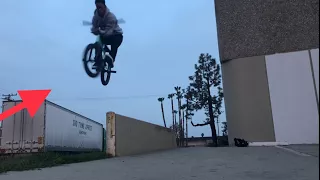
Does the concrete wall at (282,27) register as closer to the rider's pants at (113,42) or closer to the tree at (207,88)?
the rider's pants at (113,42)

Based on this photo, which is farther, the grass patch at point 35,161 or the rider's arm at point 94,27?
the grass patch at point 35,161

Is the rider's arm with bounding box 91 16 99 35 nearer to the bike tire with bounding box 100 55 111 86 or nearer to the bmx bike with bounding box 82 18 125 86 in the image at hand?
the bmx bike with bounding box 82 18 125 86

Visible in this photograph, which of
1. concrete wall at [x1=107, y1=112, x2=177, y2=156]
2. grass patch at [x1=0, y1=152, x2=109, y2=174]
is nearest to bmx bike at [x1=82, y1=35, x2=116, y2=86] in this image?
grass patch at [x1=0, y1=152, x2=109, y2=174]

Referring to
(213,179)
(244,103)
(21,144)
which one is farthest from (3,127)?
(244,103)

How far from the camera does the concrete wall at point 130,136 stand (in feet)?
58.5

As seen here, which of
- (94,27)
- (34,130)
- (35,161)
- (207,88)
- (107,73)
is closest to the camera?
(94,27)

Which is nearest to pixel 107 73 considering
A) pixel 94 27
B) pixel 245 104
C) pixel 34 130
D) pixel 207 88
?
pixel 94 27

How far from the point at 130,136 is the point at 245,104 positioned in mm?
7364

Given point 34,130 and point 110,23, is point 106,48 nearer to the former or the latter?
point 110,23

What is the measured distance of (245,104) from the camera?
1888cm

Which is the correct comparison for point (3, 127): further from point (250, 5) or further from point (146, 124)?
point (250, 5)

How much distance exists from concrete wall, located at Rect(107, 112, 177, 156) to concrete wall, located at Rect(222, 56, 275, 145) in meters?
6.27

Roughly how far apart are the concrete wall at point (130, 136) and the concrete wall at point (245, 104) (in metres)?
6.27

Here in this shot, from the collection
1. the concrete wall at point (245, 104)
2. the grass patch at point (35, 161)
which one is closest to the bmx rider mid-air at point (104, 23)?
the grass patch at point (35, 161)
